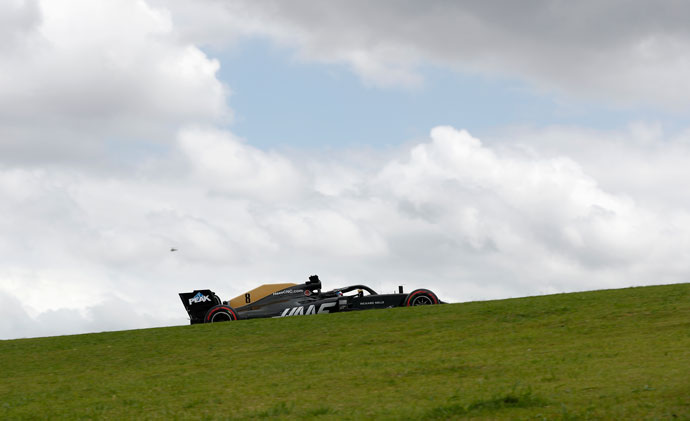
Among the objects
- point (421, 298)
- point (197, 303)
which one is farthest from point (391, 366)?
point (197, 303)

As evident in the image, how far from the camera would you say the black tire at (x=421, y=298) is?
24188 mm

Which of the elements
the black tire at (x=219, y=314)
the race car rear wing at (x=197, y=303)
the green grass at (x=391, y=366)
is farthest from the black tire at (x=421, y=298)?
the race car rear wing at (x=197, y=303)

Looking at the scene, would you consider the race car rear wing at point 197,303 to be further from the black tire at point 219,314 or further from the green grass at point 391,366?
the green grass at point 391,366

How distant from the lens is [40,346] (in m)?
20.6

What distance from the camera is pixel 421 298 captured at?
24.2m

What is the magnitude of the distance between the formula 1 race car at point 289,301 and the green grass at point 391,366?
3.46 metres

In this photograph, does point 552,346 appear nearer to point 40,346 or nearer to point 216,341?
point 216,341

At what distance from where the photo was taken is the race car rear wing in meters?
28.0

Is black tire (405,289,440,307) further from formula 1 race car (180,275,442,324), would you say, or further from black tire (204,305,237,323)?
black tire (204,305,237,323)

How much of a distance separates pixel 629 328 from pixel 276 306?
13472 millimetres

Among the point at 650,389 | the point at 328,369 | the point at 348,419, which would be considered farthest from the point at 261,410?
the point at 650,389

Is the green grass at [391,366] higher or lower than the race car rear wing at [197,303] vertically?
lower

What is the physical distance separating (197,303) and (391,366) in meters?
15.7

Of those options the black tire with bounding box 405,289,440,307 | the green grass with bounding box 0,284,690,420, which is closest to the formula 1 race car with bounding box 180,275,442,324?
the black tire with bounding box 405,289,440,307
